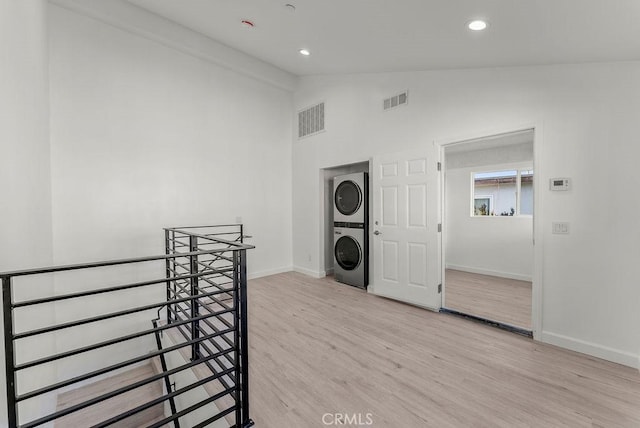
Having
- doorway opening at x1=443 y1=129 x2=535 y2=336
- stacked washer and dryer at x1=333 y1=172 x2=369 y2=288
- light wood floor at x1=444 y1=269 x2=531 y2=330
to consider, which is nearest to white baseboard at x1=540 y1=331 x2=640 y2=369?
light wood floor at x1=444 y1=269 x2=531 y2=330

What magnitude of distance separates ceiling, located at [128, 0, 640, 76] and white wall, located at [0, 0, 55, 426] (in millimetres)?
1761

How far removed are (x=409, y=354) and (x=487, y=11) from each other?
2649 mm

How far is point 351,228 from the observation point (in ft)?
14.0

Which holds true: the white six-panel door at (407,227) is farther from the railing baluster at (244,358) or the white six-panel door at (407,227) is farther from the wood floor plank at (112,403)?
the wood floor plank at (112,403)

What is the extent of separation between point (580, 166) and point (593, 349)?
155 centimetres

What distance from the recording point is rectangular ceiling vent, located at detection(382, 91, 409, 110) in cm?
347

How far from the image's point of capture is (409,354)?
7.61ft

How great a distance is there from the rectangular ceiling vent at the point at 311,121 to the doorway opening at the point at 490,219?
2210 mm

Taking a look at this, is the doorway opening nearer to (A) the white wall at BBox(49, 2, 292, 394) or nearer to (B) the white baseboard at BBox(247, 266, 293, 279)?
(B) the white baseboard at BBox(247, 266, 293, 279)

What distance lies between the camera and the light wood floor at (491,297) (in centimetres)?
311

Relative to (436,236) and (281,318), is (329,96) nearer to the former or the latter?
(436,236)

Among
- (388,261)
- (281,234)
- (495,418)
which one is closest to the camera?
(495,418)

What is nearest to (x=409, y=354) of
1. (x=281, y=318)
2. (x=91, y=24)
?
(x=281, y=318)

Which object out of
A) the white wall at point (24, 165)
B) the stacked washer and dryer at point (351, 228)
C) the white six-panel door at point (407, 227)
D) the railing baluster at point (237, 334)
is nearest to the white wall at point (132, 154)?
the white wall at point (24, 165)
